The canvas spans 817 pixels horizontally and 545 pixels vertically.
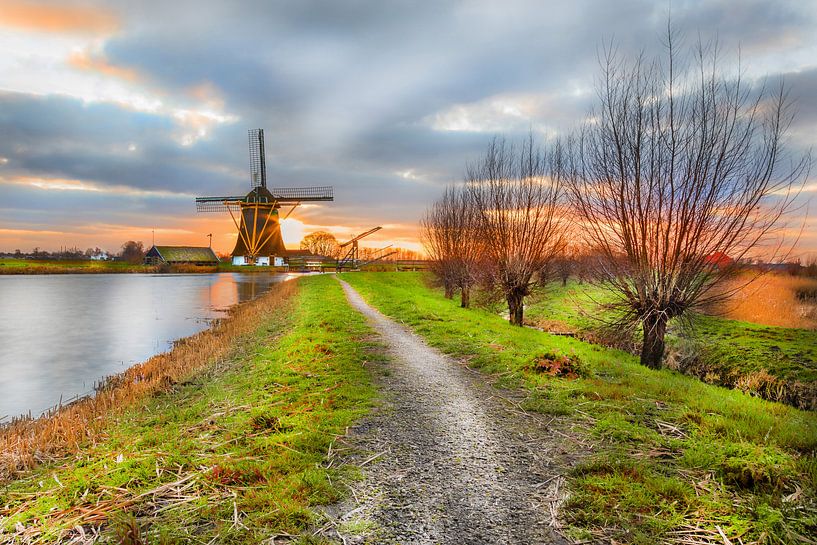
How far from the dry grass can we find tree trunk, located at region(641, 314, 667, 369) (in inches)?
356

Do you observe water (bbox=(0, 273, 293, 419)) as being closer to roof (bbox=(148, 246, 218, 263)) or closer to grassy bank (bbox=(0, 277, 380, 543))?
grassy bank (bbox=(0, 277, 380, 543))

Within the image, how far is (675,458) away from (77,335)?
25226mm

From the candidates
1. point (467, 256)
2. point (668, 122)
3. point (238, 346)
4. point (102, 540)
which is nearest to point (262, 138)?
point (467, 256)

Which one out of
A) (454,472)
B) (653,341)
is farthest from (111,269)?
(454,472)

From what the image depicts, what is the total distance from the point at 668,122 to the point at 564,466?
9465 millimetres

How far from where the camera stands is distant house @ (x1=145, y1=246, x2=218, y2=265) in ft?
329

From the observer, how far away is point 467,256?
26.2 m

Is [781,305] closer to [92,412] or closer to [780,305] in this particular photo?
[780,305]

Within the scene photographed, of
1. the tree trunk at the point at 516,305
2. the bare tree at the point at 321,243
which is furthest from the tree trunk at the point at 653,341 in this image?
the bare tree at the point at 321,243

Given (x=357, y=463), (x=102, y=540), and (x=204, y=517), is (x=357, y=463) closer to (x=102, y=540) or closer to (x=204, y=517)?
(x=204, y=517)

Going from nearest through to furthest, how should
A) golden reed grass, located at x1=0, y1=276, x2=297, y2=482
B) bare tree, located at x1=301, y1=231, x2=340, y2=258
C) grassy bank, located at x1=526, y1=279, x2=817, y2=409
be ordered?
1. golden reed grass, located at x1=0, y1=276, x2=297, y2=482
2. grassy bank, located at x1=526, y1=279, x2=817, y2=409
3. bare tree, located at x1=301, y1=231, x2=340, y2=258

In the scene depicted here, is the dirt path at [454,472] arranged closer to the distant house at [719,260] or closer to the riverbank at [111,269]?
the distant house at [719,260]

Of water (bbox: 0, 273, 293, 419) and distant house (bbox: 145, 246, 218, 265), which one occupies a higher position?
distant house (bbox: 145, 246, 218, 265)

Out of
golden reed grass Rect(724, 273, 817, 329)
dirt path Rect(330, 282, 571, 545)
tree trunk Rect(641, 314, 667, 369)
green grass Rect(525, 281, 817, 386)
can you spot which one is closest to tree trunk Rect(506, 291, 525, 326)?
green grass Rect(525, 281, 817, 386)
